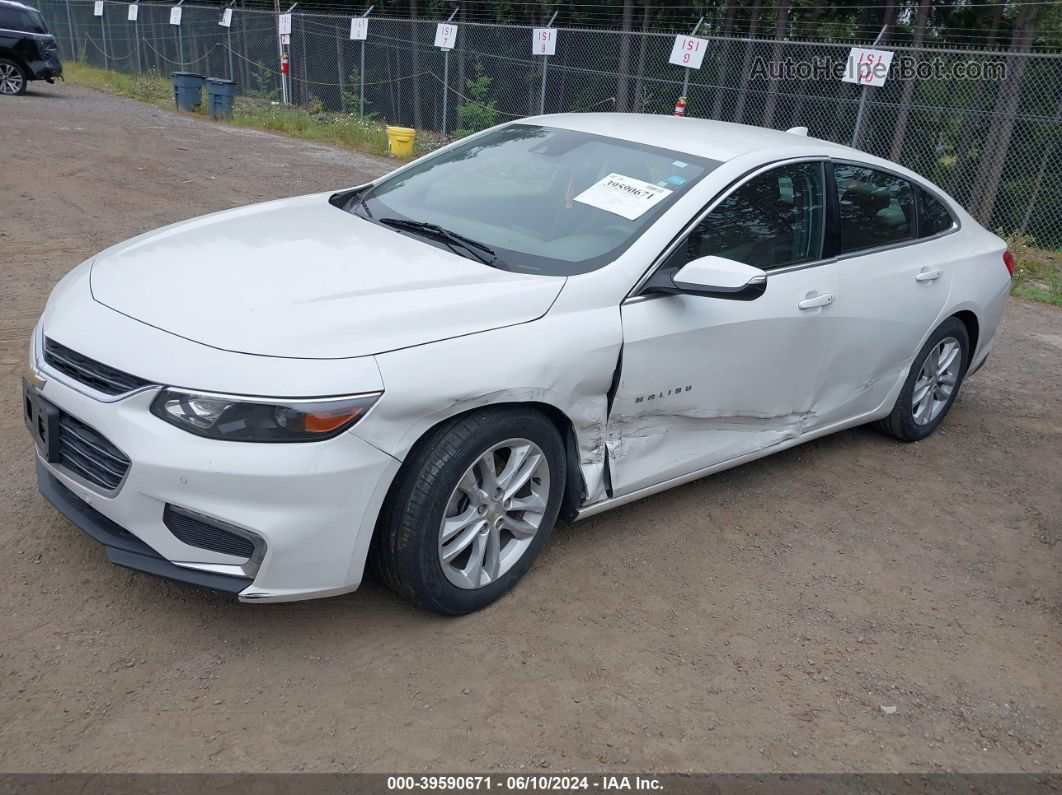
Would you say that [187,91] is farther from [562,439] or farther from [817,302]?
[562,439]

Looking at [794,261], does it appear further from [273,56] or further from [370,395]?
[273,56]

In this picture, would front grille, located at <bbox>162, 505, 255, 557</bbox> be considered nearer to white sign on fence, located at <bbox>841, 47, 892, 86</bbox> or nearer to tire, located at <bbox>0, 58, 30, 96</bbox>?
white sign on fence, located at <bbox>841, 47, 892, 86</bbox>

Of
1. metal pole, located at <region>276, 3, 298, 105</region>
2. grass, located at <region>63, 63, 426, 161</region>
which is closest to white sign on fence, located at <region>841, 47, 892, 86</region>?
grass, located at <region>63, 63, 426, 161</region>

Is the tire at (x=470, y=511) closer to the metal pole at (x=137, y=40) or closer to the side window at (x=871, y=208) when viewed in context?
the side window at (x=871, y=208)

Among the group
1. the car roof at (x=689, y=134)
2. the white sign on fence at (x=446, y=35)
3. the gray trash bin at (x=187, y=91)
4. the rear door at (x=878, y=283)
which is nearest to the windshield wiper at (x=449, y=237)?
the car roof at (x=689, y=134)

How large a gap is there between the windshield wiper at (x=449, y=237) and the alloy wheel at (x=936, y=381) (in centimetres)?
271

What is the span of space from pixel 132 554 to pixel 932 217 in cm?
428

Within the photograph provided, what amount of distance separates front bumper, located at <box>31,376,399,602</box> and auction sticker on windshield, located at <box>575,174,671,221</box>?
153cm

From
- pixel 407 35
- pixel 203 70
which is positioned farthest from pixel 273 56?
pixel 407 35

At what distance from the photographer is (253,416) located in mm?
2768

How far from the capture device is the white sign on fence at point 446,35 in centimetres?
1842

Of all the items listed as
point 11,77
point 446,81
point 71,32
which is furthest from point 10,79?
point 71,32

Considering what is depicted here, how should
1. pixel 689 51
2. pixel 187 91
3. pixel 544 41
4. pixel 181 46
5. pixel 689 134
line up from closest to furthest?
pixel 689 134, pixel 689 51, pixel 544 41, pixel 187 91, pixel 181 46
